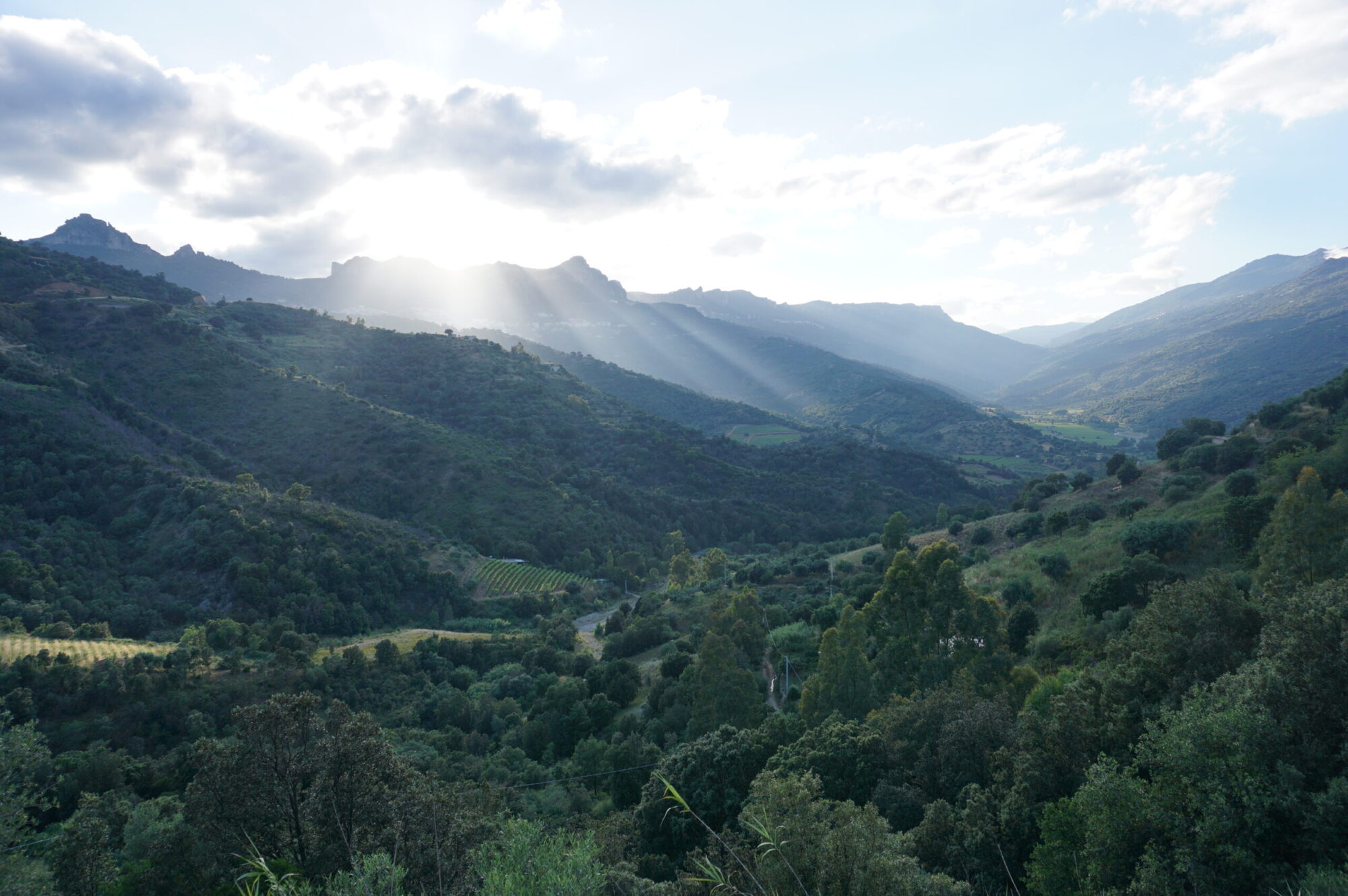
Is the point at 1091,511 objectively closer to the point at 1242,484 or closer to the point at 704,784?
the point at 1242,484

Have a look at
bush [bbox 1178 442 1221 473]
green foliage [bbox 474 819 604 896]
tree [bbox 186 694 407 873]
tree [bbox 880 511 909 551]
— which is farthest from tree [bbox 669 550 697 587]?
green foliage [bbox 474 819 604 896]

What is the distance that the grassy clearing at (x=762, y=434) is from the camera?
131m

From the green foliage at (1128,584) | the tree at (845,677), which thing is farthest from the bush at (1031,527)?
the tree at (845,677)

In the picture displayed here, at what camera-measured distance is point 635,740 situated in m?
25.4

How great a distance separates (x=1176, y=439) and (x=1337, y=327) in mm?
155446

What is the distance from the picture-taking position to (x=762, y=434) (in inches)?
5404

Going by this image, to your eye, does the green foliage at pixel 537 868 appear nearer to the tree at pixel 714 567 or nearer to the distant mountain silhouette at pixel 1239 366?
the tree at pixel 714 567

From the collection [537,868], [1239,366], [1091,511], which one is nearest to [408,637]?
[537,868]

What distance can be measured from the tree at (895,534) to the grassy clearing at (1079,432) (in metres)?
114

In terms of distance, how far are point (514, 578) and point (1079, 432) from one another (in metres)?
138

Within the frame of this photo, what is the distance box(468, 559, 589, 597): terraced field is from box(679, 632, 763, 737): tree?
120 feet

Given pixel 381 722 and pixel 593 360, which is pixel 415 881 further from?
pixel 593 360

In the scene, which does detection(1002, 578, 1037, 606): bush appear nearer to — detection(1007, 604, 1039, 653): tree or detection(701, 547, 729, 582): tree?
detection(1007, 604, 1039, 653): tree

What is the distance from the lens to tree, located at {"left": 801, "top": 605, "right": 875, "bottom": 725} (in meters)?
21.6
